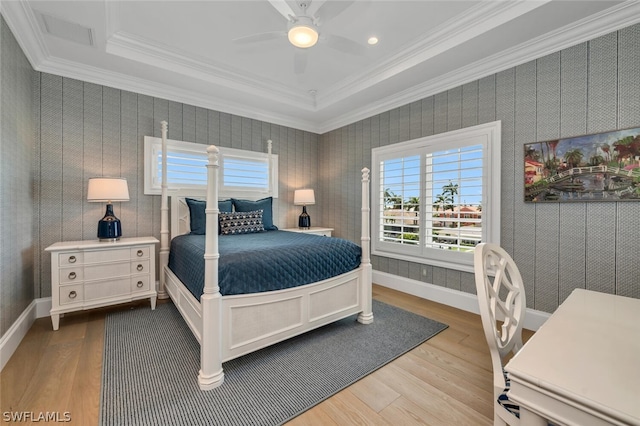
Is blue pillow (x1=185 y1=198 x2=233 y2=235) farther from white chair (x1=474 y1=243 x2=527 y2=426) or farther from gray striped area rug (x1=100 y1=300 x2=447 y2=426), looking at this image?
white chair (x1=474 y1=243 x2=527 y2=426)

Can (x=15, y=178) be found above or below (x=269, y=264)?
above

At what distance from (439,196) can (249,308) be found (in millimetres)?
2455

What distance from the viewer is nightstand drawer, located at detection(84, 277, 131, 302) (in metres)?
2.60

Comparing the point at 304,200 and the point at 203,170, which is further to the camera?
the point at 304,200

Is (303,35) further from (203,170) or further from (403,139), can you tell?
(203,170)

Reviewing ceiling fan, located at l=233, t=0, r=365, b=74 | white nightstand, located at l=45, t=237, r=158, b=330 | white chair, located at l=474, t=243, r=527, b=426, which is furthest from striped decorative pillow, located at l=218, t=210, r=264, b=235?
white chair, located at l=474, t=243, r=527, b=426

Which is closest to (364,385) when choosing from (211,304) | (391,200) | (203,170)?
(211,304)

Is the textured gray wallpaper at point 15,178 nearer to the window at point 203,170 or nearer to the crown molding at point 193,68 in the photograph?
the crown molding at point 193,68

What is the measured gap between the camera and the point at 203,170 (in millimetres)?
3801

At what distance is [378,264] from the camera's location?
395cm

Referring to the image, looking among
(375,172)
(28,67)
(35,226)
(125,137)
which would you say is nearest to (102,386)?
(35,226)

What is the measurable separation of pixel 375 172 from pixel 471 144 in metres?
1.33

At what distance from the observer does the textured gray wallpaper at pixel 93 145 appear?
283 cm

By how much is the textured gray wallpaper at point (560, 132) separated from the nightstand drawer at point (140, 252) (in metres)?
3.27
